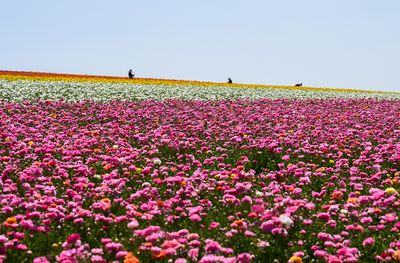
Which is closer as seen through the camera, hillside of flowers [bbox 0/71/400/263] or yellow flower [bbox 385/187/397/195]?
hillside of flowers [bbox 0/71/400/263]

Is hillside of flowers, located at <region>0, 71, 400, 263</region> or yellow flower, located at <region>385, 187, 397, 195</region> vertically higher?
yellow flower, located at <region>385, 187, 397, 195</region>

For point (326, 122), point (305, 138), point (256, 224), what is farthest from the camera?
point (326, 122)

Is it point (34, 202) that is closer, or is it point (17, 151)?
point (34, 202)

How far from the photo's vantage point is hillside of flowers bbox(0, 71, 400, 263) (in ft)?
17.4

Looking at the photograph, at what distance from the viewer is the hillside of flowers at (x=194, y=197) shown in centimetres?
531

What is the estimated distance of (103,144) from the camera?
38.1 ft

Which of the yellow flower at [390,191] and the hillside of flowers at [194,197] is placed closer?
the hillside of flowers at [194,197]

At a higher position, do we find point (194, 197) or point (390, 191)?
point (390, 191)

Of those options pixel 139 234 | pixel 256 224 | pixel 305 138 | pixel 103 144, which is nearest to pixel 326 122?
pixel 305 138

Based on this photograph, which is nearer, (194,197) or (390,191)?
(390,191)

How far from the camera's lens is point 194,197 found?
7363mm

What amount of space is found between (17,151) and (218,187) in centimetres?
426

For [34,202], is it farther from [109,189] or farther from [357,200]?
[357,200]

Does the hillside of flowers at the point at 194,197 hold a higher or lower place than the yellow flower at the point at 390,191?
lower
